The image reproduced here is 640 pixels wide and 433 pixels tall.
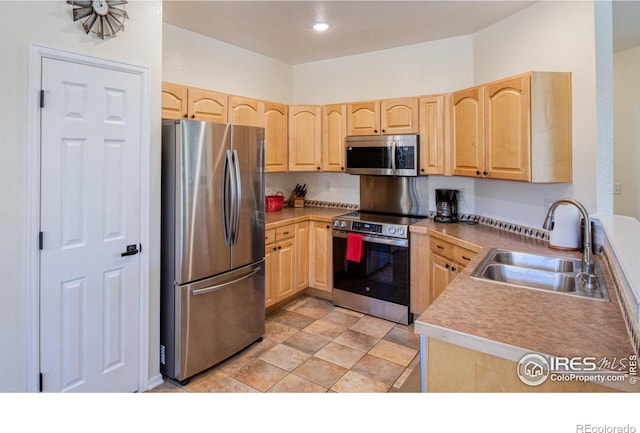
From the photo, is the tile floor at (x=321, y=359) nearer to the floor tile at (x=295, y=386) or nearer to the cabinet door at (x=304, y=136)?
the floor tile at (x=295, y=386)

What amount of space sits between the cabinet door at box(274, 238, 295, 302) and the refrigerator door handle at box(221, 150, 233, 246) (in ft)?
3.12

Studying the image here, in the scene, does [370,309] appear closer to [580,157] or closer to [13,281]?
[580,157]

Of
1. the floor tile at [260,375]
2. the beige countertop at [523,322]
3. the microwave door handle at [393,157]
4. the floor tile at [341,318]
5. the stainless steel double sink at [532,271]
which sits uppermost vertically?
the microwave door handle at [393,157]

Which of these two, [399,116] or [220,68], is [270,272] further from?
[220,68]

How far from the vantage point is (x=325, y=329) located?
130 inches

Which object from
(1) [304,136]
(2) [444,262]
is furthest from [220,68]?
(2) [444,262]

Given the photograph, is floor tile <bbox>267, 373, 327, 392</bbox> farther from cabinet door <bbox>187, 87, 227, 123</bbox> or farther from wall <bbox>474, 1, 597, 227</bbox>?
cabinet door <bbox>187, 87, 227, 123</bbox>

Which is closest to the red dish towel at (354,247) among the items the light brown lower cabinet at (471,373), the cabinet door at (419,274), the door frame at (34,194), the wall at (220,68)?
the cabinet door at (419,274)

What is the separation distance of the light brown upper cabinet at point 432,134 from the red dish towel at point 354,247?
876 mm

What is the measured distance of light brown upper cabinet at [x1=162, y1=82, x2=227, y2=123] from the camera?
2.96m

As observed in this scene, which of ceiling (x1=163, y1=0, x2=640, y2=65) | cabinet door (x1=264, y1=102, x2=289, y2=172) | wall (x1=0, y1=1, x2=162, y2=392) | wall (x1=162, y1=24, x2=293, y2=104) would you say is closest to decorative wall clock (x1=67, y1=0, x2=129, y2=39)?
wall (x1=0, y1=1, x2=162, y2=392)

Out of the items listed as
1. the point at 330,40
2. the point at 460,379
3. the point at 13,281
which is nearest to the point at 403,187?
the point at 330,40

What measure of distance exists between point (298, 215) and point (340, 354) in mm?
1556

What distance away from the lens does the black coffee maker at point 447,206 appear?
349cm
